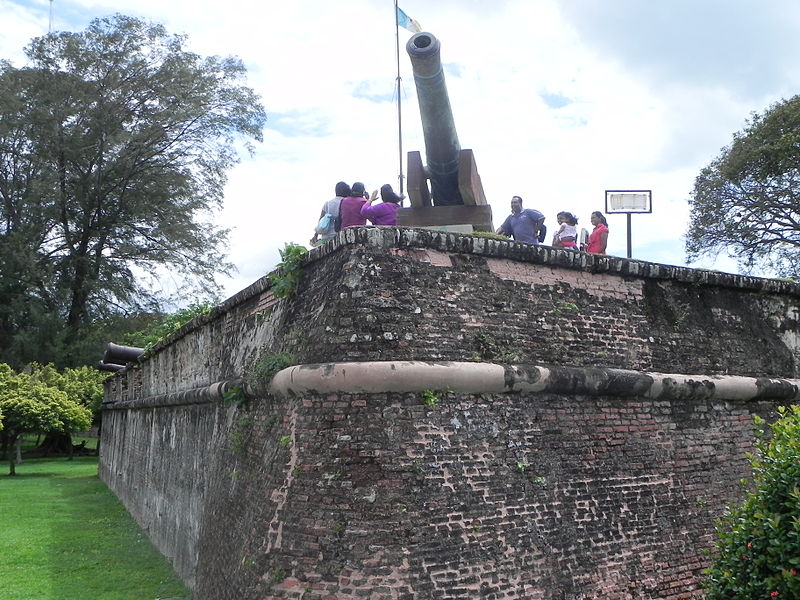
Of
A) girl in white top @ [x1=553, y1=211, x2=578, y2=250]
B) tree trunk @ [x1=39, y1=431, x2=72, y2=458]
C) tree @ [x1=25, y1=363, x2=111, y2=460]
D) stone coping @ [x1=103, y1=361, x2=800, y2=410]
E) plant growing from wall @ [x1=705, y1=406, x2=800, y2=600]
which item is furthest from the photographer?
tree trunk @ [x1=39, y1=431, x2=72, y2=458]

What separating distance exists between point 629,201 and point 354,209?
347 centimetres

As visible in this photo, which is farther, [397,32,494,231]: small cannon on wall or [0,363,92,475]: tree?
[0,363,92,475]: tree

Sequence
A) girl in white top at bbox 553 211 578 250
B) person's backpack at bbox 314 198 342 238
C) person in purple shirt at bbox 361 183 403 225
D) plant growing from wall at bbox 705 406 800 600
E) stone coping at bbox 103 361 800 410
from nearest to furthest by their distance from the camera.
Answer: plant growing from wall at bbox 705 406 800 600
stone coping at bbox 103 361 800 410
person in purple shirt at bbox 361 183 403 225
person's backpack at bbox 314 198 342 238
girl in white top at bbox 553 211 578 250

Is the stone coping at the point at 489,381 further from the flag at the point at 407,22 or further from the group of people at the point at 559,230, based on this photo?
the flag at the point at 407,22

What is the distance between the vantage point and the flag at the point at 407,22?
8837 mm

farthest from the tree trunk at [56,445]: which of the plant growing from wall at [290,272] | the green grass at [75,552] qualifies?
the plant growing from wall at [290,272]

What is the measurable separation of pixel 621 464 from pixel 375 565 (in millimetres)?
2207

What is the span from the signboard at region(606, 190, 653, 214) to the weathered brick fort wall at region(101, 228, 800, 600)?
170 cm

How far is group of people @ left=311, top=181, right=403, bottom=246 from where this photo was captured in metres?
6.61

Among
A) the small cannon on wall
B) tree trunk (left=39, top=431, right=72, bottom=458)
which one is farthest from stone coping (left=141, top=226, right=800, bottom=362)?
tree trunk (left=39, top=431, right=72, bottom=458)

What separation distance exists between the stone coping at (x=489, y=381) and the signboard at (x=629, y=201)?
2.49 m

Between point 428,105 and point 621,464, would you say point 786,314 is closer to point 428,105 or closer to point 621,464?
point 621,464

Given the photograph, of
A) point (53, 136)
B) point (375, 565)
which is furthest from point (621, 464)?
point (53, 136)

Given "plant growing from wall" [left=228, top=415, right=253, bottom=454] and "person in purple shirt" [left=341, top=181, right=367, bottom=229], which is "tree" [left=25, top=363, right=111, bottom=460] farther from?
"plant growing from wall" [left=228, top=415, right=253, bottom=454]
